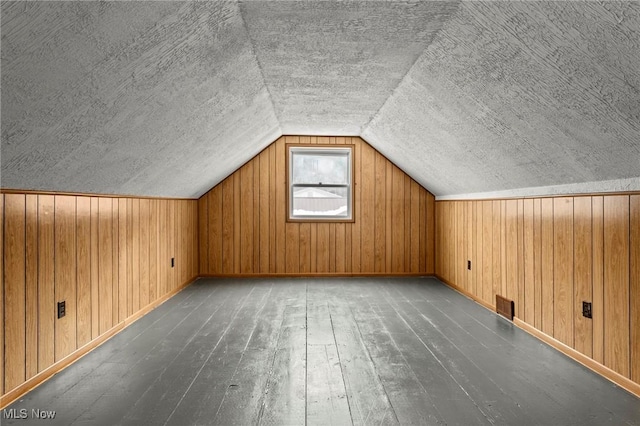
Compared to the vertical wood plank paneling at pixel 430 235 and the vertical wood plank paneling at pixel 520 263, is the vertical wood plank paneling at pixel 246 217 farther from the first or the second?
the vertical wood plank paneling at pixel 520 263

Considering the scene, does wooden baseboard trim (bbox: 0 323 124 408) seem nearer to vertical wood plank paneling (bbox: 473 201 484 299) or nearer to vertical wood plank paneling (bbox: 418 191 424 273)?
vertical wood plank paneling (bbox: 473 201 484 299)

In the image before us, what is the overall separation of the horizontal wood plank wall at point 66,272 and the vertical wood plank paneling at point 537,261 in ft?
10.9

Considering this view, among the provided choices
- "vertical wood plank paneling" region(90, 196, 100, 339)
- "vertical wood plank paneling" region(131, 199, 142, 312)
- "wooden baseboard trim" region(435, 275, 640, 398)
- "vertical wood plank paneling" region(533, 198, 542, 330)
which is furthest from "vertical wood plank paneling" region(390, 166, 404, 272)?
"vertical wood plank paneling" region(90, 196, 100, 339)

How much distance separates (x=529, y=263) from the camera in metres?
3.09

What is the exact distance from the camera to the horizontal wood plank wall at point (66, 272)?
1.96m

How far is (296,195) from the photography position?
554 cm

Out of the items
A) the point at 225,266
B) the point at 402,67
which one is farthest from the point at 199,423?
the point at 225,266

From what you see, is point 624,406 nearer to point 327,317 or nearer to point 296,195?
point 327,317

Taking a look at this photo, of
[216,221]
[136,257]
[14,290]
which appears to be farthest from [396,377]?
[216,221]

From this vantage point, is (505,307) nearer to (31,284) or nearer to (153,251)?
(153,251)

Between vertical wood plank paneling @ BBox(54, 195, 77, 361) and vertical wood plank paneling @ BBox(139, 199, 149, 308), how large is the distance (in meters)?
1.09

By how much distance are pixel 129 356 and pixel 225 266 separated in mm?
2871

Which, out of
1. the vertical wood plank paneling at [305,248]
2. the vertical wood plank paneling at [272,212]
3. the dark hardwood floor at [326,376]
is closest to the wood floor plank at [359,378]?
the dark hardwood floor at [326,376]

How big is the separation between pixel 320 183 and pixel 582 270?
3607 millimetres
